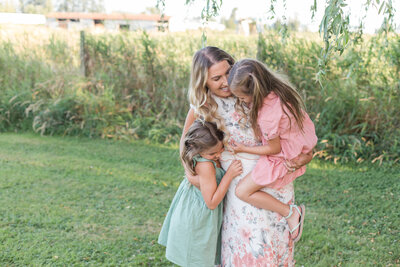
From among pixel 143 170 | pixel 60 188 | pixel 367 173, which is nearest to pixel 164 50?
pixel 143 170

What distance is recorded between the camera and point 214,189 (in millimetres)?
2170

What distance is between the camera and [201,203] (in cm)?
227

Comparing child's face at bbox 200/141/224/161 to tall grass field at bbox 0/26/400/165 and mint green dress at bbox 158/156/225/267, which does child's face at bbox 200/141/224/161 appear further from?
tall grass field at bbox 0/26/400/165

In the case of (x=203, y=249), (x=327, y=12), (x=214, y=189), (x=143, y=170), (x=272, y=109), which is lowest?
(x=143, y=170)

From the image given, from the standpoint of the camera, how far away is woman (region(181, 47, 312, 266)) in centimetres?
214

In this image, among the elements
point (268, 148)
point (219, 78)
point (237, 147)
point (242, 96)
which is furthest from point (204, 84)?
point (268, 148)

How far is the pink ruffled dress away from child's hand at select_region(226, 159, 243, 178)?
9cm

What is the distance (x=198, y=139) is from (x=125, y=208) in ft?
8.70

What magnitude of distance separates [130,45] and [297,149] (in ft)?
21.8

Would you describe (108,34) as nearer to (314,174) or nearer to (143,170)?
(143,170)

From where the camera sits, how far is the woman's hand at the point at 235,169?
2.15 m

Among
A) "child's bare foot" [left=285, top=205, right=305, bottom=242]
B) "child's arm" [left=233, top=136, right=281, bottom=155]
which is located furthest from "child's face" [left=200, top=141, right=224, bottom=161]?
"child's bare foot" [left=285, top=205, right=305, bottom=242]

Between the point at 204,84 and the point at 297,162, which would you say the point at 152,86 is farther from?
the point at 297,162

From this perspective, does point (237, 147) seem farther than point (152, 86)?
No
